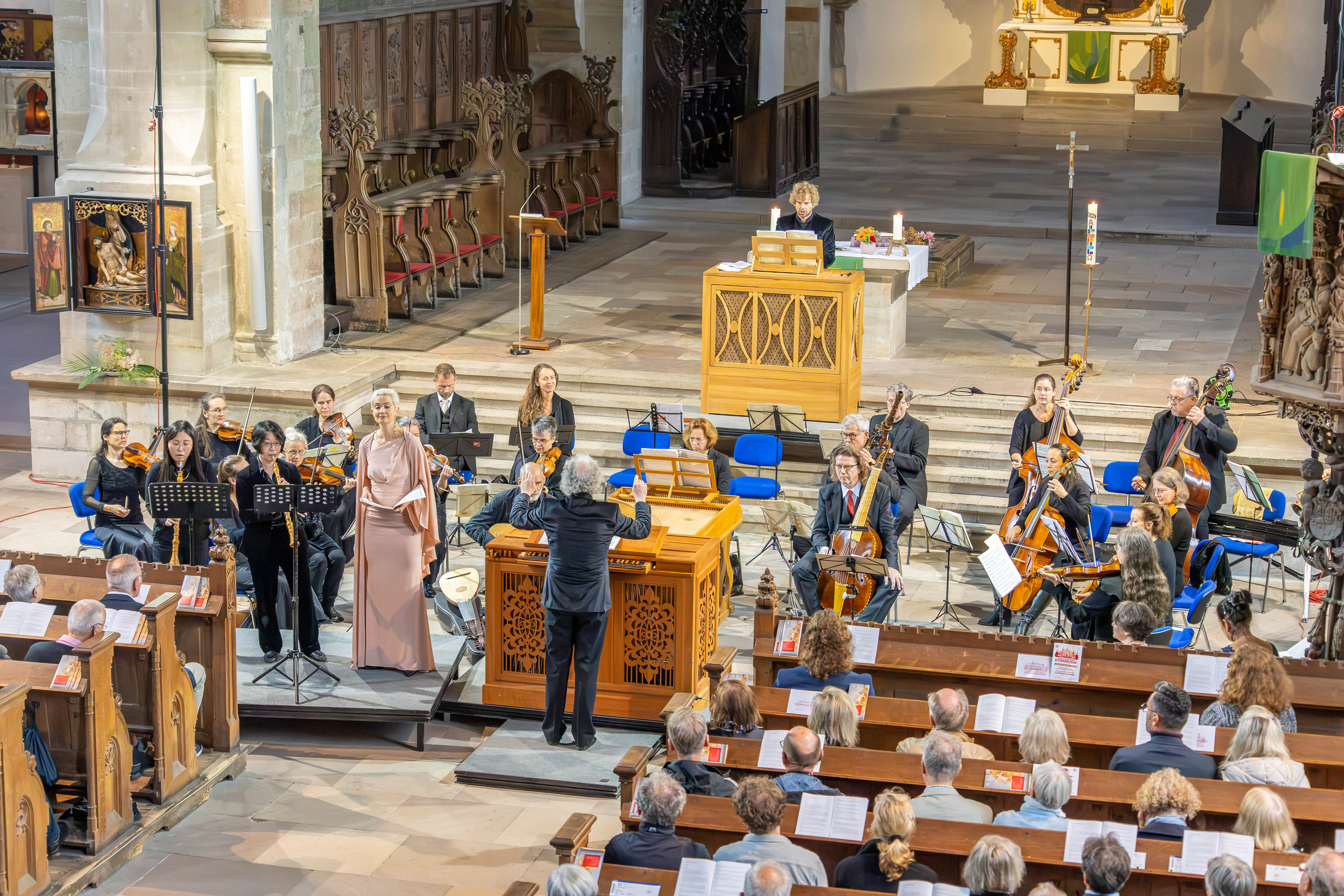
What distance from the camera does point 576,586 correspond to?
306 inches

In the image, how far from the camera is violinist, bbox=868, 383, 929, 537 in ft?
32.0

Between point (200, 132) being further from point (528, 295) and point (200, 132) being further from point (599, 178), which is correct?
point (599, 178)

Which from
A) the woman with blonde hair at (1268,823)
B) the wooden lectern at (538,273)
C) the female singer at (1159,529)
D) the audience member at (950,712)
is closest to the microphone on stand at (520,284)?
the wooden lectern at (538,273)

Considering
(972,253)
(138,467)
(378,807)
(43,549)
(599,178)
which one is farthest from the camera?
(599,178)

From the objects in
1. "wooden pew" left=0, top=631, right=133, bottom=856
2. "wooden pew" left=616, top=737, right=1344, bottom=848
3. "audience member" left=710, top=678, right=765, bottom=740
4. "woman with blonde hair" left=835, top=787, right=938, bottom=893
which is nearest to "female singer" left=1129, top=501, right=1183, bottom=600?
"wooden pew" left=616, top=737, right=1344, bottom=848

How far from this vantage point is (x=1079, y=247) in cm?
1716

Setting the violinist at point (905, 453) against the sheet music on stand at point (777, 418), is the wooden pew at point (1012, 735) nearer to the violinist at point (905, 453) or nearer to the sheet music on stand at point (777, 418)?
the violinist at point (905, 453)

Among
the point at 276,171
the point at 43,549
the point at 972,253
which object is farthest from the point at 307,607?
the point at 972,253

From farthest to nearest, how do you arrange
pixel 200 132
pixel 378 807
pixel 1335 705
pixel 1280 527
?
1. pixel 200 132
2. pixel 1280 527
3. pixel 378 807
4. pixel 1335 705

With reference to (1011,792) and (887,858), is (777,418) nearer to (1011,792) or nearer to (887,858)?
(1011,792)

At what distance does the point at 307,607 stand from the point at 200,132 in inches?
187

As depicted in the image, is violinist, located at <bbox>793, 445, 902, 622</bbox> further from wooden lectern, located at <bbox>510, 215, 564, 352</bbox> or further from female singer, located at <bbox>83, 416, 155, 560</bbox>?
wooden lectern, located at <bbox>510, 215, 564, 352</bbox>

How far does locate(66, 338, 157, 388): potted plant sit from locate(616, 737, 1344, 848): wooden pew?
22.7 ft

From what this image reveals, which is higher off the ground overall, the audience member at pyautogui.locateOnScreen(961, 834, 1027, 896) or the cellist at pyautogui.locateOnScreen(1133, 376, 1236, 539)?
the cellist at pyautogui.locateOnScreen(1133, 376, 1236, 539)
